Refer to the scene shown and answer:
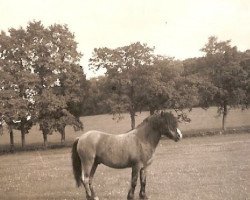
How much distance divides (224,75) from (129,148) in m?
54.9

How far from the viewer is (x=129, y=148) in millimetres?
14945

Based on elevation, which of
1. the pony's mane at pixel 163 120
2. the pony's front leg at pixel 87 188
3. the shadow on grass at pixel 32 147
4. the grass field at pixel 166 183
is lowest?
the shadow on grass at pixel 32 147

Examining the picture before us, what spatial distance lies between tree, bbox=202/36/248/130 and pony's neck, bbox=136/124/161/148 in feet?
171

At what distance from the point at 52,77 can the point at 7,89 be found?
6.12 metres

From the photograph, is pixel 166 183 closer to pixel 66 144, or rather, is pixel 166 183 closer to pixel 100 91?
pixel 66 144

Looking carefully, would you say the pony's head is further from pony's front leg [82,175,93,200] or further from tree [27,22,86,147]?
tree [27,22,86,147]

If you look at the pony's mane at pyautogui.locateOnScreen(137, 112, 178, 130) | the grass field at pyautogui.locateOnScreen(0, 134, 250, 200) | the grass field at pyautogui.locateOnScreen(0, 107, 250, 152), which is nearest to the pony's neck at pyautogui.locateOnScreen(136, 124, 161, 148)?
the pony's mane at pyautogui.locateOnScreen(137, 112, 178, 130)

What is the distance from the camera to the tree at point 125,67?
6350 centimetres

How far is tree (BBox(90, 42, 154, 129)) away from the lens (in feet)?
208

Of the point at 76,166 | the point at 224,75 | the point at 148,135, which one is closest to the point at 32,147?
the point at 224,75

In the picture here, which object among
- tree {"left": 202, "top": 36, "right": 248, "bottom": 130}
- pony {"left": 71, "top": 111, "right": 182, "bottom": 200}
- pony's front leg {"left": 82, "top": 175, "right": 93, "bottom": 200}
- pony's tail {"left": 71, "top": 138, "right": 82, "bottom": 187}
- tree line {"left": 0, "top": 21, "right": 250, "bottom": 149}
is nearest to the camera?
pony {"left": 71, "top": 111, "right": 182, "bottom": 200}

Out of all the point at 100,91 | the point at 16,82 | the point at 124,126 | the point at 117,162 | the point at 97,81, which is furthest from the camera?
the point at 124,126

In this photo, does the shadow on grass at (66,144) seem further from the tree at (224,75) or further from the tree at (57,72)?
the tree at (224,75)

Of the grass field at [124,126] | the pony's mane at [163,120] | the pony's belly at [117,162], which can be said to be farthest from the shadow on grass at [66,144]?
the pony's mane at [163,120]
